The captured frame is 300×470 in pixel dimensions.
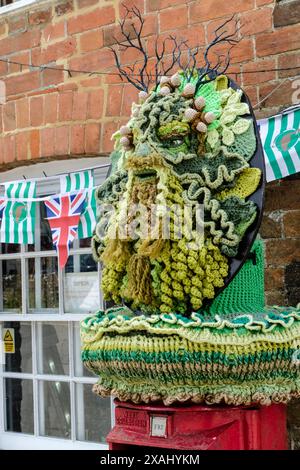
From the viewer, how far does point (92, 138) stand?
369 cm

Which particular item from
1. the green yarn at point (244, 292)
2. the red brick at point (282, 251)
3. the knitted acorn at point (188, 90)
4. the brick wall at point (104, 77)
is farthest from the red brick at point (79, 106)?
the green yarn at point (244, 292)

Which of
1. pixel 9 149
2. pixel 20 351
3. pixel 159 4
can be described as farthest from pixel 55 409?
pixel 159 4

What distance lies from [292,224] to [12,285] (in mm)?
2030

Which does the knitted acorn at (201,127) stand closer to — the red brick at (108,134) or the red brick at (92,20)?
the red brick at (108,134)

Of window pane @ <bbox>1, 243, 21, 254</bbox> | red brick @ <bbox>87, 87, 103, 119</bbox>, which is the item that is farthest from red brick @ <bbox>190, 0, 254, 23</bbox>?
window pane @ <bbox>1, 243, 21, 254</bbox>

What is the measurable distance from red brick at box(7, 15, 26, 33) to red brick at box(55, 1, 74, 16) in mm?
266

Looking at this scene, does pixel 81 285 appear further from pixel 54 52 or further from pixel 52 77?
pixel 54 52

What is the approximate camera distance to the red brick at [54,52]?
390cm

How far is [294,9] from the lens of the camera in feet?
10.2

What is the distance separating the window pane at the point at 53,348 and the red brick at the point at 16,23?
177 centimetres

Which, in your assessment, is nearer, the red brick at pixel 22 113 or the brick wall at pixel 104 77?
the brick wall at pixel 104 77

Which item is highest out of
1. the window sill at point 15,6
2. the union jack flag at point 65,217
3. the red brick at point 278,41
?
the window sill at point 15,6

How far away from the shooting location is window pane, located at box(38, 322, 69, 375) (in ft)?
13.6
